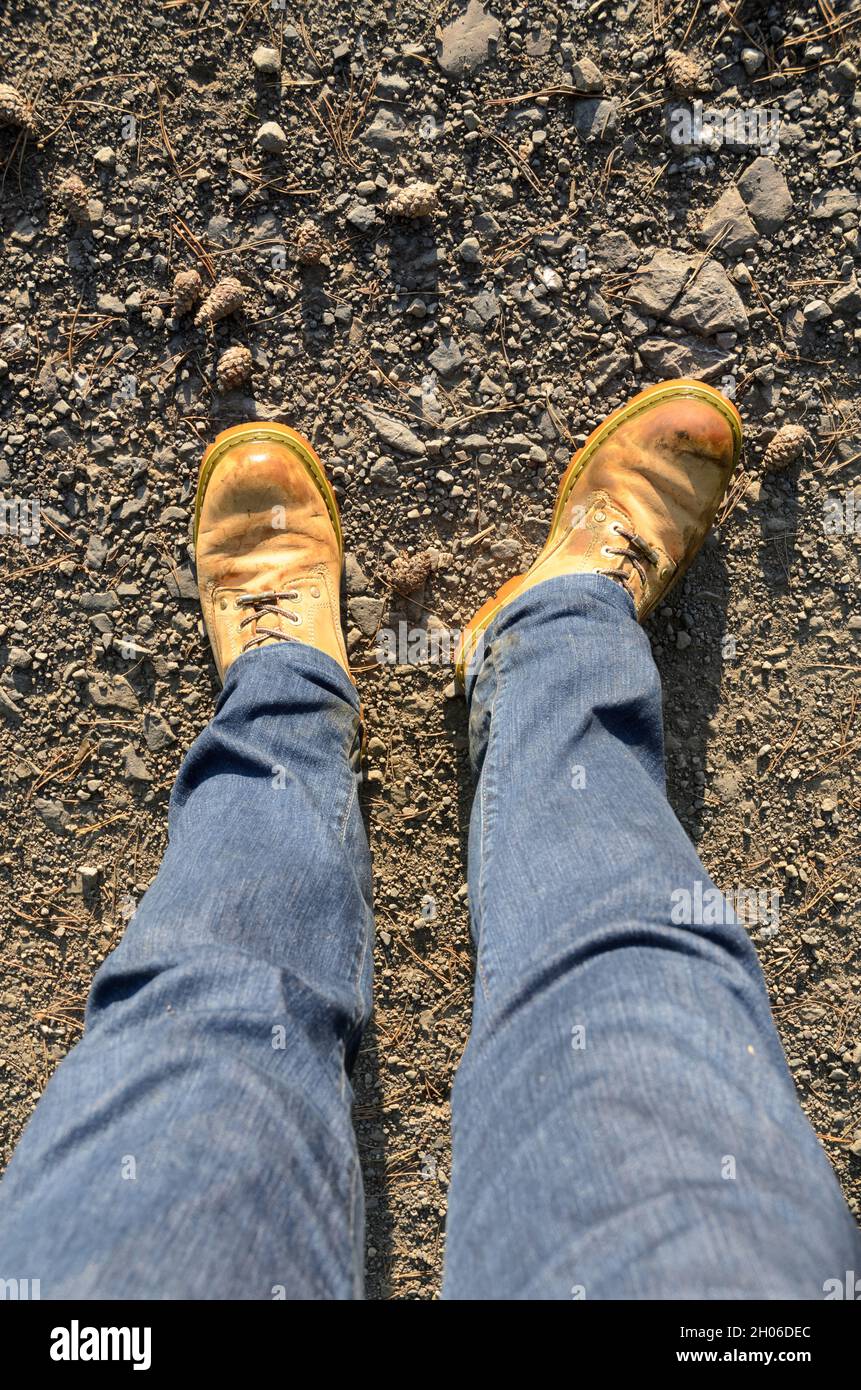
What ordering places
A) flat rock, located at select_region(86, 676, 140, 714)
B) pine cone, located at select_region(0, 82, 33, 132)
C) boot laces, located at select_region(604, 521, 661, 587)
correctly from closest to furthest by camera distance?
pine cone, located at select_region(0, 82, 33, 132), boot laces, located at select_region(604, 521, 661, 587), flat rock, located at select_region(86, 676, 140, 714)

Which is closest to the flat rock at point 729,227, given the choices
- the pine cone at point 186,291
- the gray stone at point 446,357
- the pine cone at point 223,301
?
the gray stone at point 446,357

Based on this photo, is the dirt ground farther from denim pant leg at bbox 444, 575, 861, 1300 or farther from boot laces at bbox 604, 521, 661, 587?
denim pant leg at bbox 444, 575, 861, 1300

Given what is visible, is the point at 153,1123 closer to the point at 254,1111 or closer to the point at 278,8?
the point at 254,1111

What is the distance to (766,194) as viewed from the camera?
2172 mm

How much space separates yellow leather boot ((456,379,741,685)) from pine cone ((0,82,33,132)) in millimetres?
1658

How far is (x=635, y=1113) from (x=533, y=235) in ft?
6.76

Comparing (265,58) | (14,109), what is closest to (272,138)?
(265,58)

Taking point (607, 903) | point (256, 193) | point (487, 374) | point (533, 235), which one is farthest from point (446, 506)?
point (607, 903)

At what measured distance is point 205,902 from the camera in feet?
5.03

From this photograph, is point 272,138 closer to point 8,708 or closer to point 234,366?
point 234,366

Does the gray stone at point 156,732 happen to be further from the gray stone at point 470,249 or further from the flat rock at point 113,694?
the gray stone at point 470,249

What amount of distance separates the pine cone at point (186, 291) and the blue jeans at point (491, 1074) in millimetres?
1185

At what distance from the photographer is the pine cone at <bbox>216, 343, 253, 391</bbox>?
2.16m

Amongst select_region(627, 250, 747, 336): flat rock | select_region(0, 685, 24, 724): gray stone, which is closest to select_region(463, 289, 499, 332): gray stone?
select_region(627, 250, 747, 336): flat rock
